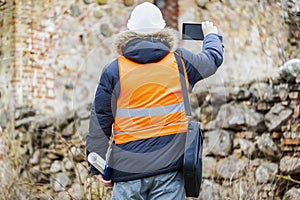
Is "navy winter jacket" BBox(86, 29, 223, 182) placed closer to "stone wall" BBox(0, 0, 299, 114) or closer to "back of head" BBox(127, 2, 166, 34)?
"back of head" BBox(127, 2, 166, 34)

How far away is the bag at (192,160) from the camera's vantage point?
285 cm

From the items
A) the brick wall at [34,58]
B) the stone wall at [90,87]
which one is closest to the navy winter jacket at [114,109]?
the stone wall at [90,87]

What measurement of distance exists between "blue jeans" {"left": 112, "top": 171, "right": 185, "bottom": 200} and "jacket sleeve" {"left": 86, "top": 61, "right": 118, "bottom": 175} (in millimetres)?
253

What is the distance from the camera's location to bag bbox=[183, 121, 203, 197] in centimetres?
285

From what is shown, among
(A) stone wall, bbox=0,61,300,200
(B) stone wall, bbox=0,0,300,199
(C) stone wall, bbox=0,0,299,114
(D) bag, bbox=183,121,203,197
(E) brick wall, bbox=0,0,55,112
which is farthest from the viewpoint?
(E) brick wall, bbox=0,0,55,112

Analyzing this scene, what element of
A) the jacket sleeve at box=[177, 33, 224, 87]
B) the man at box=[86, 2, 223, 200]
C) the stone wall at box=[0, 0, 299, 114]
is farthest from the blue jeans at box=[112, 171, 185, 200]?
the stone wall at box=[0, 0, 299, 114]

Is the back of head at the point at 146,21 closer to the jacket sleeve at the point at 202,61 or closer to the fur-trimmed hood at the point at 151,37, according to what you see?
the fur-trimmed hood at the point at 151,37

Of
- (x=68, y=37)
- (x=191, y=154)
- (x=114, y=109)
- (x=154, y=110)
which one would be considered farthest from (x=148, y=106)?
(x=68, y=37)

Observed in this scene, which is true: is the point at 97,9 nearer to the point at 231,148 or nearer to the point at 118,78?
the point at 231,148

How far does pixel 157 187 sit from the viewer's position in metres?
2.91

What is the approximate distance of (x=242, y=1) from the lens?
725 cm

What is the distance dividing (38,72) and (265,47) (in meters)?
2.67

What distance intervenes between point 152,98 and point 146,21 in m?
0.38

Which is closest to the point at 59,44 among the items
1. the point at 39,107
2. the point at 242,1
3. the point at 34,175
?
the point at 39,107
